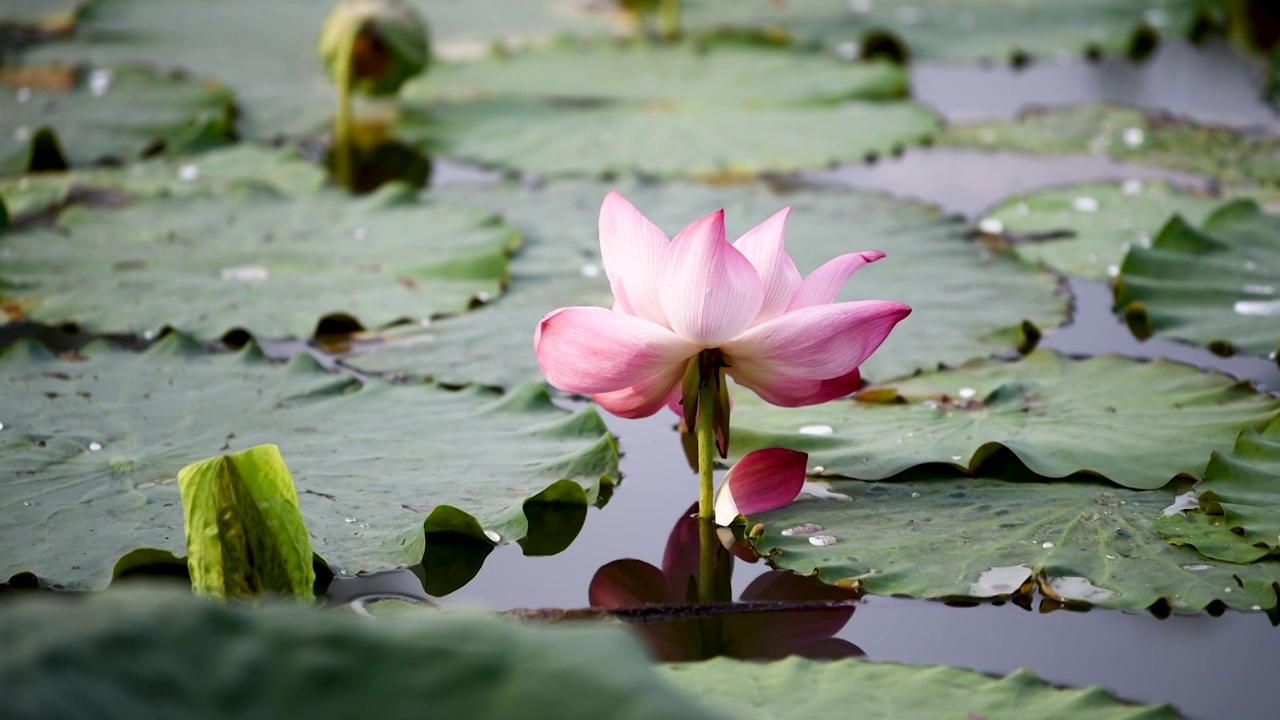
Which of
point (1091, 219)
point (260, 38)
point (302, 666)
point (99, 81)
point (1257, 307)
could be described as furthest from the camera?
point (260, 38)

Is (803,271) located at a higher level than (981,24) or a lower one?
lower

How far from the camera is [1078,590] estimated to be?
1.21 m

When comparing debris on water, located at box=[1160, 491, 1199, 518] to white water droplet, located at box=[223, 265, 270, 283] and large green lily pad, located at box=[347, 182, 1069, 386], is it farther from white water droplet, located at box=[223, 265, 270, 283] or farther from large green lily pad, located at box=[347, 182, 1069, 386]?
white water droplet, located at box=[223, 265, 270, 283]

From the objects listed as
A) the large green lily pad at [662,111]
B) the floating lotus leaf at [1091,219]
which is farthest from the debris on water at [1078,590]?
the large green lily pad at [662,111]

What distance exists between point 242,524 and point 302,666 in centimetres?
50

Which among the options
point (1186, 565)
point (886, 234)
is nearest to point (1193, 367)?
point (1186, 565)

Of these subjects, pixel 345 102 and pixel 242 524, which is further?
pixel 345 102

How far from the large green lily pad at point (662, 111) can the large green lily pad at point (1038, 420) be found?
3.85 feet

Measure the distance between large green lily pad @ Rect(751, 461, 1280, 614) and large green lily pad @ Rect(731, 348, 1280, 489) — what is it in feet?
0.10

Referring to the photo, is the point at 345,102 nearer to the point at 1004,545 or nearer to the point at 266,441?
the point at 266,441

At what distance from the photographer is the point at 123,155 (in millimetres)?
2875

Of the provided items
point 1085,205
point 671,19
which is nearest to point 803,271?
point 1085,205

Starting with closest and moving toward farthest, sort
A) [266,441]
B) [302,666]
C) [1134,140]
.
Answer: [302,666]
[266,441]
[1134,140]

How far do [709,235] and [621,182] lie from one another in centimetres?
152
